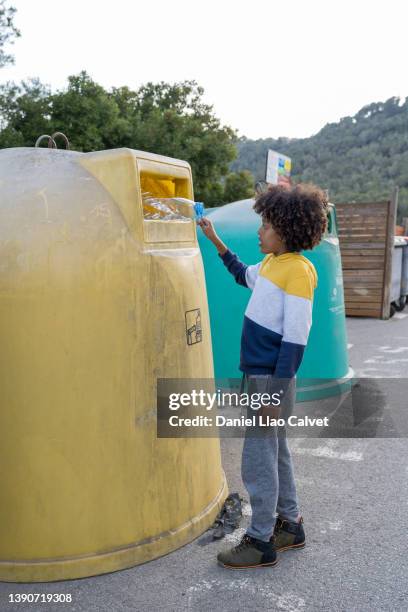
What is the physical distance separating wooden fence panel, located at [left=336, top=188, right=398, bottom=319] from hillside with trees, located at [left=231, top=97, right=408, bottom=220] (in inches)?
1291

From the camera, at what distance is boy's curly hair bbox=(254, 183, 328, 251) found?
7.50 ft

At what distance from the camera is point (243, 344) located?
2.38 m

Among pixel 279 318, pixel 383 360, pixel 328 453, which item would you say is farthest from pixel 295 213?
pixel 383 360

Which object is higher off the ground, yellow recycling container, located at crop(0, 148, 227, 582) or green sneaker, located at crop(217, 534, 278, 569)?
yellow recycling container, located at crop(0, 148, 227, 582)

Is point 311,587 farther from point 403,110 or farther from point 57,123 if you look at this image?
point 403,110

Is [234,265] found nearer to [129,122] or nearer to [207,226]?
[207,226]

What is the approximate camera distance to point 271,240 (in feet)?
7.67

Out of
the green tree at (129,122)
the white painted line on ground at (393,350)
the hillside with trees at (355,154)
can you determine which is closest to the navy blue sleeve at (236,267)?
the white painted line on ground at (393,350)

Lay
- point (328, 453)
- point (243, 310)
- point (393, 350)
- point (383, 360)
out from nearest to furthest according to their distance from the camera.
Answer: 1. point (328, 453)
2. point (243, 310)
3. point (383, 360)
4. point (393, 350)

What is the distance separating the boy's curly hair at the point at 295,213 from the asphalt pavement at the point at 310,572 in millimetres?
1309

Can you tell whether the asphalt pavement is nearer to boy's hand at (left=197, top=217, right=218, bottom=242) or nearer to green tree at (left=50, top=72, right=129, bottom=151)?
boy's hand at (left=197, top=217, right=218, bottom=242)

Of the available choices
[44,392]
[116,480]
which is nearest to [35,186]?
[44,392]

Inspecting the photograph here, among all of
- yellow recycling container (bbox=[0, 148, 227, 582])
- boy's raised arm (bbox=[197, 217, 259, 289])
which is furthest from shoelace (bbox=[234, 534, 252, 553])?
boy's raised arm (bbox=[197, 217, 259, 289])

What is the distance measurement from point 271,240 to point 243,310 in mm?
2439
